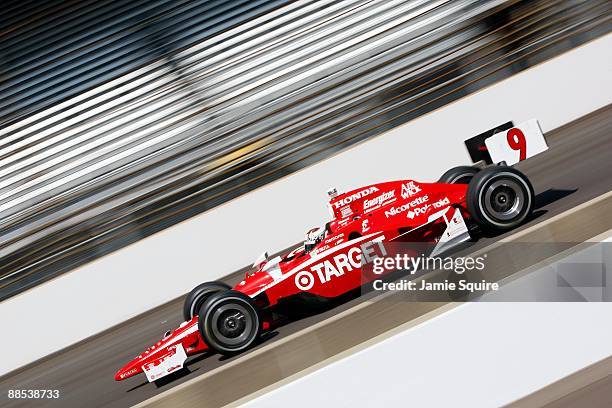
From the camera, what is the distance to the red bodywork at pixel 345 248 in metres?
5.28

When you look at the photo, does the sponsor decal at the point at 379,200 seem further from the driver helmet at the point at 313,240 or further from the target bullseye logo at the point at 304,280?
the target bullseye logo at the point at 304,280

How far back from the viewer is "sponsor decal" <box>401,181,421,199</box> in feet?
18.2

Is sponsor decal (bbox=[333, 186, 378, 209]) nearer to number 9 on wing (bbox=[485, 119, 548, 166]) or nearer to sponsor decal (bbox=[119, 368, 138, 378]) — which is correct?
number 9 on wing (bbox=[485, 119, 548, 166])

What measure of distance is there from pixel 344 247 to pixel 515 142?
149cm

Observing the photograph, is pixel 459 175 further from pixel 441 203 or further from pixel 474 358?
pixel 474 358

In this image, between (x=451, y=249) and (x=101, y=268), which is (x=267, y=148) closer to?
(x=101, y=268)

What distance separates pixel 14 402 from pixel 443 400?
15.0ft

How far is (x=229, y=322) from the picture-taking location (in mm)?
5227

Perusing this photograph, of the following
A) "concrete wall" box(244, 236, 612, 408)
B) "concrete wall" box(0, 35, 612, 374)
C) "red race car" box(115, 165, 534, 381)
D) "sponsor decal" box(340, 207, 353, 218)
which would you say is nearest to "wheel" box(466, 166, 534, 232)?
"red race car" box(115, 165, 534, 381)

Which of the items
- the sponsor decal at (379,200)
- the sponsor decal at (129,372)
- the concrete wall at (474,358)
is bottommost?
the concrete wall at (474,358)

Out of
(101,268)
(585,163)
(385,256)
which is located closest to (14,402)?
(101,268)

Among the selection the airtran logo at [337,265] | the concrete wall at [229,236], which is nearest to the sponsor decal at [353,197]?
the airtran logo at [337,265]

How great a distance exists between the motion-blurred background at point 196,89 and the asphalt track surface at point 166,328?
1401 mm

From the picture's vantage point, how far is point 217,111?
980 cm
